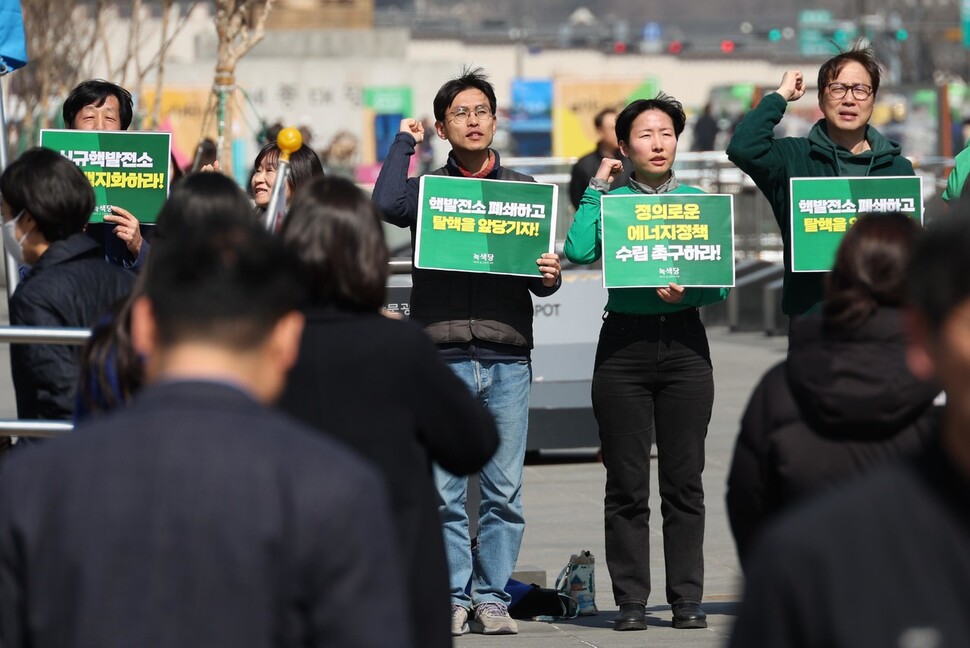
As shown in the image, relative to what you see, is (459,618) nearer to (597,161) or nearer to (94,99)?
(94,99)

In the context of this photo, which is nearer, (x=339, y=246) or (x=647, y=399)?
(x=339, y=246)

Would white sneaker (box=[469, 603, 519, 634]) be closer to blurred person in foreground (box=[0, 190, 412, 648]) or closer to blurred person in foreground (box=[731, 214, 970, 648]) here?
blurred person in foreground (box=[0, 190, 412, 648])

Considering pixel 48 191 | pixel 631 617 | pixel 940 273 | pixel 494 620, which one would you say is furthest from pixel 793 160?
pixel 940 273

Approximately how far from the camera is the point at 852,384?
12.9 ft

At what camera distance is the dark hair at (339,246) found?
3.87 metres

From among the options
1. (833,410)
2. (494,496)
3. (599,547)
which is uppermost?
(833,410)

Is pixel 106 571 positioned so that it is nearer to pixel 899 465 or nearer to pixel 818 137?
pixel 899 465

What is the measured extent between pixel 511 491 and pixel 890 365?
9.94ft

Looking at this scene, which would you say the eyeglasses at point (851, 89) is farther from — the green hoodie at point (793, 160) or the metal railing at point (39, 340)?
the metal railing at point (39, 340)

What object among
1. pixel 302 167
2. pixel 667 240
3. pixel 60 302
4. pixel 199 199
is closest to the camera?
pixel 199 199

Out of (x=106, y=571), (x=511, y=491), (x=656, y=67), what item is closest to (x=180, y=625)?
(x=106, y=571)

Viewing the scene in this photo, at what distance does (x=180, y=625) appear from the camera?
2.57m

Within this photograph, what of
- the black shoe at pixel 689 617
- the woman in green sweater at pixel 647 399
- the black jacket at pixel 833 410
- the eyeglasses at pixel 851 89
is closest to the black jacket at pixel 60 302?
the black jacket at pixel 833 410

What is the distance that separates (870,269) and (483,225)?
9.51 feet
